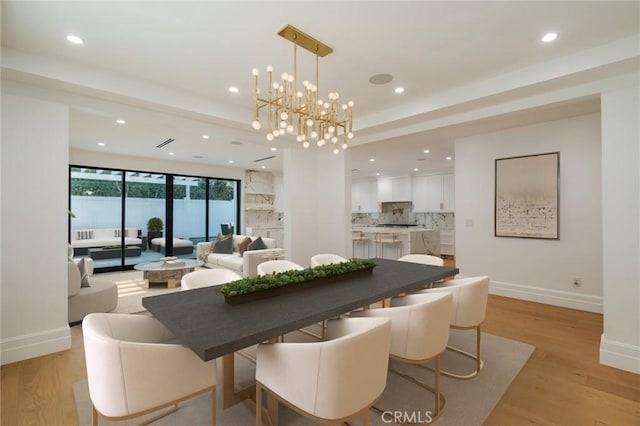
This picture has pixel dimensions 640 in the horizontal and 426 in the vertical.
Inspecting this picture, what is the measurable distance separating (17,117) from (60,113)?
31 cm

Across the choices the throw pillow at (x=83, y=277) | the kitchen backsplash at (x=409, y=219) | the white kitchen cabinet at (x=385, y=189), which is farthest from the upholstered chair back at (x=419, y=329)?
the white kitchen cabinet at (x=385, y=189)

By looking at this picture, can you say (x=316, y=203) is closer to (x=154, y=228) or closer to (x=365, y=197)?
(x=154, y=228)

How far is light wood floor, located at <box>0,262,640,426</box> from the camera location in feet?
6.51

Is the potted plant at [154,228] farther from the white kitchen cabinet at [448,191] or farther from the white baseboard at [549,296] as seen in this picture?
the white kitchen cabinet at [448,191]

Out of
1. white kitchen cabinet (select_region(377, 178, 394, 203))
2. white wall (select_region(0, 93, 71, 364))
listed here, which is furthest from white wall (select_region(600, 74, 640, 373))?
white kitchen cabinet (select_region(377, 178, 394, 203))

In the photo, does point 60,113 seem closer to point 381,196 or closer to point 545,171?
point 545,171

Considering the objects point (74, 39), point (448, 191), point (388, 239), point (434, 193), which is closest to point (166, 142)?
point (74, 39)

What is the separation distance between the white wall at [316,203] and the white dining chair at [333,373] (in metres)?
3.59

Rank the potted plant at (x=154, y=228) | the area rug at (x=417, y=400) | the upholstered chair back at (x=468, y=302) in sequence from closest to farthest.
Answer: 1. the area rug at (x=417, y=400)
2. the upholstered chair back at (x=468, y=302)
3. the potted plant at (x=154, y=228)

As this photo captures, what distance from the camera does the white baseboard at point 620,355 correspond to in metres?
2.55

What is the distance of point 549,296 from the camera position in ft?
13.9

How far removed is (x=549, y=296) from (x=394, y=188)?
584cm

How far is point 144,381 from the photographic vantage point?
139cm

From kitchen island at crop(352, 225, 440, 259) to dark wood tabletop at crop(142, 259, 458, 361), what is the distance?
4.52 m
